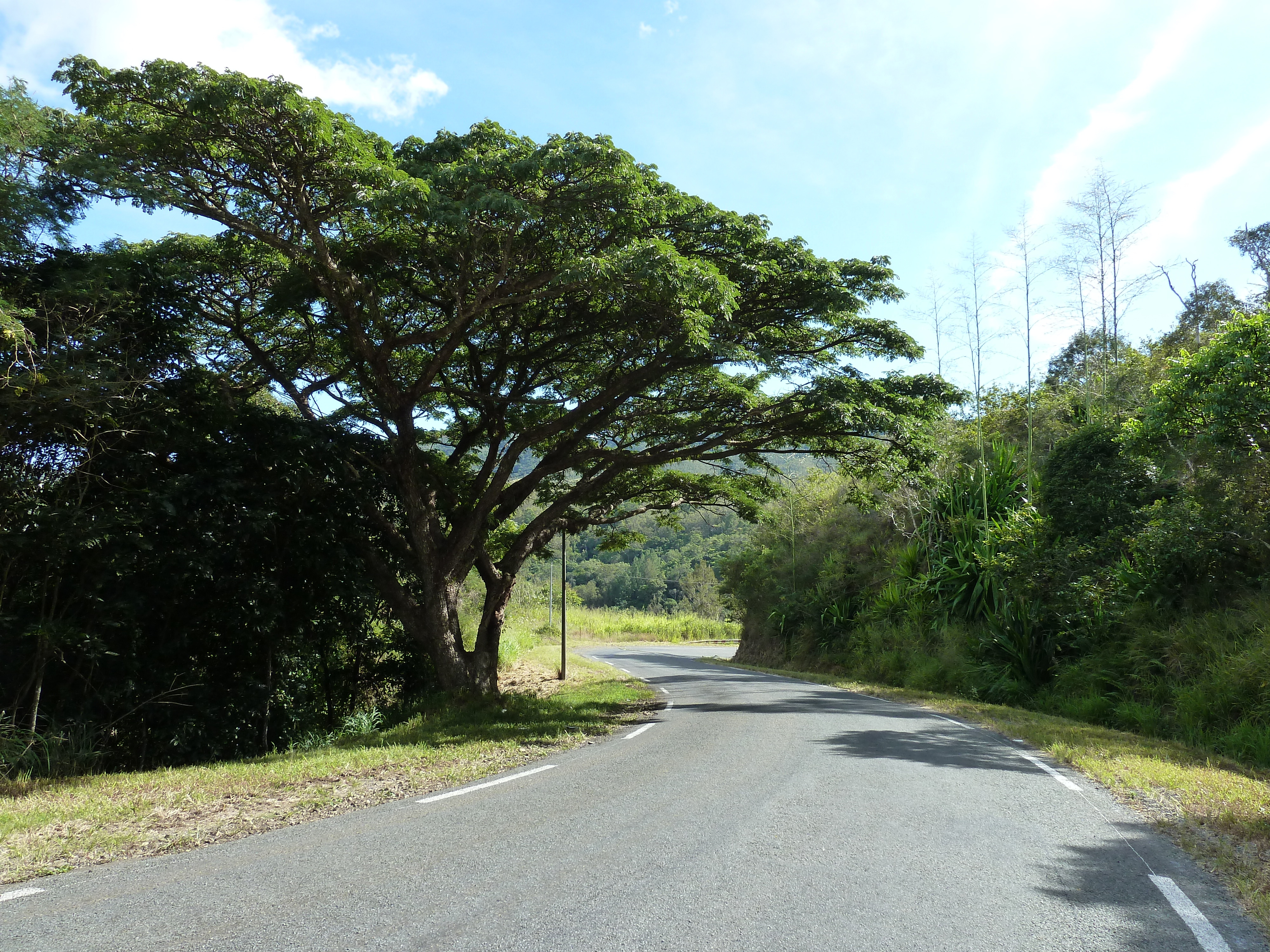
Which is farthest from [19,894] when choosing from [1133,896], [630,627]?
[630,627]

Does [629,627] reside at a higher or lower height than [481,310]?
lower

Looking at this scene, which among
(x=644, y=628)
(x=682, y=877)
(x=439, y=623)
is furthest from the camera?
(x=644, y=628)

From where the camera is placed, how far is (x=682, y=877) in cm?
492

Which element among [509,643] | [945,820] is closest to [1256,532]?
[945,820]

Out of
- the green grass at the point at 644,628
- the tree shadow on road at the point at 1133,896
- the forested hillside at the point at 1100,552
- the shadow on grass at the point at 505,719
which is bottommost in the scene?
the green grass at the point at 644,628

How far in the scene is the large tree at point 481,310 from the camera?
1005cm

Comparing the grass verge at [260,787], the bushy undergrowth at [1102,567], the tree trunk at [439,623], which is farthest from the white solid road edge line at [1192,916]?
the tree trunk at [439,623]

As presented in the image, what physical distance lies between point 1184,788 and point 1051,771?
1.24 m

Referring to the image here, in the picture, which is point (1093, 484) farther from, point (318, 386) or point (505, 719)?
point (318, 386)

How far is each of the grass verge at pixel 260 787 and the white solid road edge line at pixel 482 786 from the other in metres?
0.32

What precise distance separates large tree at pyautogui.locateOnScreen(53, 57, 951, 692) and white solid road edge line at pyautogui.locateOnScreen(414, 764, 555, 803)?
5737mm

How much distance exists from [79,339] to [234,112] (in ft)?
11.2

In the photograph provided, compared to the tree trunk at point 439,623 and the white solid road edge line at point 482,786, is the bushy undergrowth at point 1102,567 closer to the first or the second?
the tree trunk at point 439,623

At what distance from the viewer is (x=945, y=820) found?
638cm
